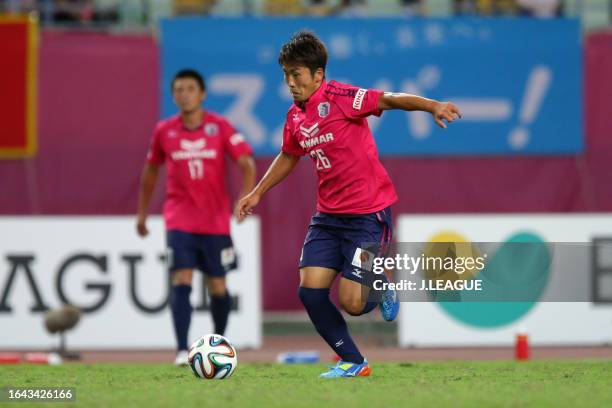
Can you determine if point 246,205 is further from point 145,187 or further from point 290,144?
point 145,187

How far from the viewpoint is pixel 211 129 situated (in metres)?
9.41

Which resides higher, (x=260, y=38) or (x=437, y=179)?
(x=260, y=38)

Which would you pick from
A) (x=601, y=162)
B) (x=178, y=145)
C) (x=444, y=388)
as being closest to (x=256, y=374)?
(x=444, y=388)

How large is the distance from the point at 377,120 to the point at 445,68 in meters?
1.00

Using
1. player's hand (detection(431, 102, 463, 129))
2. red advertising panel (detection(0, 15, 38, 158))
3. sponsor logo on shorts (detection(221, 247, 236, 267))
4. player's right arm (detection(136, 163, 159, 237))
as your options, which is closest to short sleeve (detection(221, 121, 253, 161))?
player's right arm (detection(136, 163, 159, 237))

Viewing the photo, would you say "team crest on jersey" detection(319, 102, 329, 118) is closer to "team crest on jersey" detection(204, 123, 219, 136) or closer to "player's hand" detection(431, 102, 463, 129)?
"player's hand" detection(431, 102, 463, 129)

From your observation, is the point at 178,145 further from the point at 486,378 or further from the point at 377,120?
the point at 377,120

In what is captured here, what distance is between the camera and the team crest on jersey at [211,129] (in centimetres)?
940

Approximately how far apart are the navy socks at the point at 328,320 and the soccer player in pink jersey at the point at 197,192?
238 centimetres

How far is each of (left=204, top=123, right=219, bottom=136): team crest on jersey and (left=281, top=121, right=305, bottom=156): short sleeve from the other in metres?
2.17

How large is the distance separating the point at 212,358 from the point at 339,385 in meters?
0.98

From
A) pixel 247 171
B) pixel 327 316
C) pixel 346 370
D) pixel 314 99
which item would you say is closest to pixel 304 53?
pixel 314 99

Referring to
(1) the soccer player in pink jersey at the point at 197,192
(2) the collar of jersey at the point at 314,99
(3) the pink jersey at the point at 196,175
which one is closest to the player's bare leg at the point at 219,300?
(1) the soccer player in pink jersey at the point at 197,192

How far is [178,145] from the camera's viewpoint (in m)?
9.32
